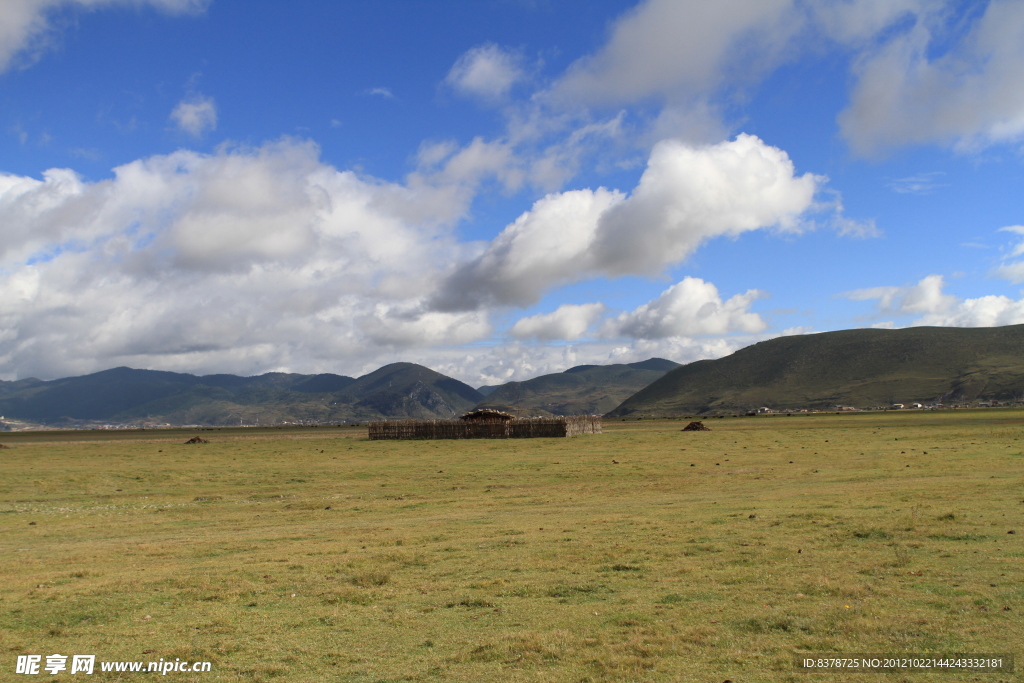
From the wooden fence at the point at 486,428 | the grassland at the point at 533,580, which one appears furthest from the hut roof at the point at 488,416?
the grassland at the point at 533,580

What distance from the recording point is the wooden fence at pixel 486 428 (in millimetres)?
75438

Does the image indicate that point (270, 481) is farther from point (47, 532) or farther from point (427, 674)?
point (427, 674)

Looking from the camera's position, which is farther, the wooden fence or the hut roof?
the hut roof

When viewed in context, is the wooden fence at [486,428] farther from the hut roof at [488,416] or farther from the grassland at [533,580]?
the grassland at [533,580]

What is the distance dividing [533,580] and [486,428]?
67.2m

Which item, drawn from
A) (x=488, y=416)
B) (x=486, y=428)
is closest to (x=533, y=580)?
(x=486, y=428)

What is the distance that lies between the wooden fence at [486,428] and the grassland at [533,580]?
49.9 metres

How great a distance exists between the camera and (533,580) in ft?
37.8

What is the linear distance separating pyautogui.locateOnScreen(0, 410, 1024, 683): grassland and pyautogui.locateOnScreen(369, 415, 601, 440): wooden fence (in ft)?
164

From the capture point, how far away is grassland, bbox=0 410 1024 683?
7.78 metres

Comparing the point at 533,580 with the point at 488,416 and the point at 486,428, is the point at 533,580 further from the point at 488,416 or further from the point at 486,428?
the point at 488,416

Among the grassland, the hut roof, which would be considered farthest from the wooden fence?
the grassland

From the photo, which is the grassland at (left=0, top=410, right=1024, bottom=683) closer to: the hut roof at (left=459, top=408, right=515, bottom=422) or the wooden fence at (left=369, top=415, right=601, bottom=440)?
the wooden fence at (left=369, top=415, right=601, bottom=440)

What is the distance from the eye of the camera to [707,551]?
13.2 metres
